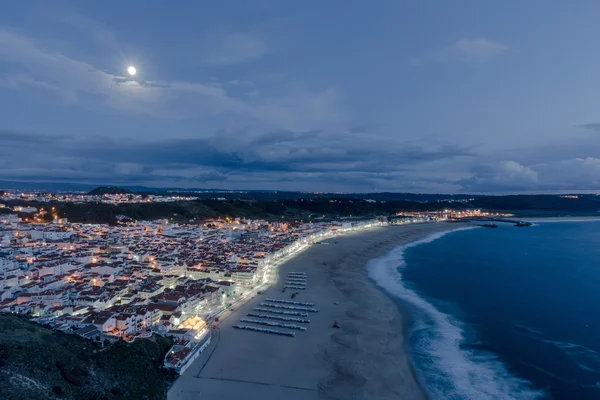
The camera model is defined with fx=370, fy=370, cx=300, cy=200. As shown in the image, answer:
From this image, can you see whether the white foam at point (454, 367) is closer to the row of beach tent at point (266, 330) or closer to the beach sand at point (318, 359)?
the beach sand at point (318, 359)

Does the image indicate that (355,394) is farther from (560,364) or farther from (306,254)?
(306,254)

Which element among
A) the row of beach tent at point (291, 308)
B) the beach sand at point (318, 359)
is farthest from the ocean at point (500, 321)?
the row of beach tent at point (291, 308)

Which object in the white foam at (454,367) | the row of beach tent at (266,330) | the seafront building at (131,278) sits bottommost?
the white foam at (454,367)

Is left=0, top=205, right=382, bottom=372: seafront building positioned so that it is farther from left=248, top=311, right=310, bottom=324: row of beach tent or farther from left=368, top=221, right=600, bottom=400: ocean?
left=368, top=221, right=600, bottom=400: ocean

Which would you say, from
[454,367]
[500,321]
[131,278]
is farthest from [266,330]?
[131,278]

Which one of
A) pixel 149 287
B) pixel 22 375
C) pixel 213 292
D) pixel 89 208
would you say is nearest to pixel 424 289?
pixel 213 292

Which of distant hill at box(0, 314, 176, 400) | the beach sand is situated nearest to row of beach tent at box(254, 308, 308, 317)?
the beach sand
